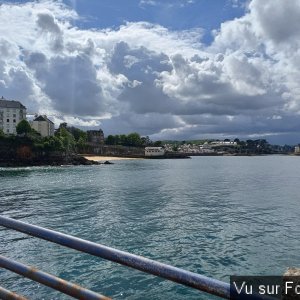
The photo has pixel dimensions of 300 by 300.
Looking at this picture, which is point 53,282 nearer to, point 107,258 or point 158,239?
point 107,258

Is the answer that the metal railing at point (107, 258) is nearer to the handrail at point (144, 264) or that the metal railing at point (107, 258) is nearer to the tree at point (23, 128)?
the handrail at point (144, 264)

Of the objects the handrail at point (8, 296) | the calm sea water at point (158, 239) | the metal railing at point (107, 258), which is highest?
the metal railing at point (107, 258)

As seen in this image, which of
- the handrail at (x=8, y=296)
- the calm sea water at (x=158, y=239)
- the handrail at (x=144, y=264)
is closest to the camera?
the handrail at (x=144, y=264)

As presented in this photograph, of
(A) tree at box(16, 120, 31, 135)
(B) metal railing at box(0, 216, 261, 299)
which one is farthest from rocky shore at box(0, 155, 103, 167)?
(B) metal railing at box(0, 216, 261, 299)

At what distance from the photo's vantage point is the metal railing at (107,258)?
141 inches

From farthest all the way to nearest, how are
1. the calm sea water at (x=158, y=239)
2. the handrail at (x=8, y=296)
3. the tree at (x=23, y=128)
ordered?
the tree at (x=23, y=128), the calm sea water at (x=158, y=239), the handrail at (x=8, y=296)

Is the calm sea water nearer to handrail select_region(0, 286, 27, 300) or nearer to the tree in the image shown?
handrail select_region(0, 286, 27, 300)

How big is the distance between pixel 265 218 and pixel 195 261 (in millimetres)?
17125

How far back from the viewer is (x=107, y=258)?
13.3 feet

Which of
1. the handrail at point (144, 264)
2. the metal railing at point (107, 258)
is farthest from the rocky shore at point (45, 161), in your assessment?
the handrail at point (144, 264)

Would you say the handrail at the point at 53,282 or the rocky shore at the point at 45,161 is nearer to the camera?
the handrail at the point at 53,282

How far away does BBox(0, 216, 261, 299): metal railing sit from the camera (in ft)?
11.7

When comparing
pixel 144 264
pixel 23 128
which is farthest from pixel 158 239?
pixel 23 128

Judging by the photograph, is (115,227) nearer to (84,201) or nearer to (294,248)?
(294,248)
